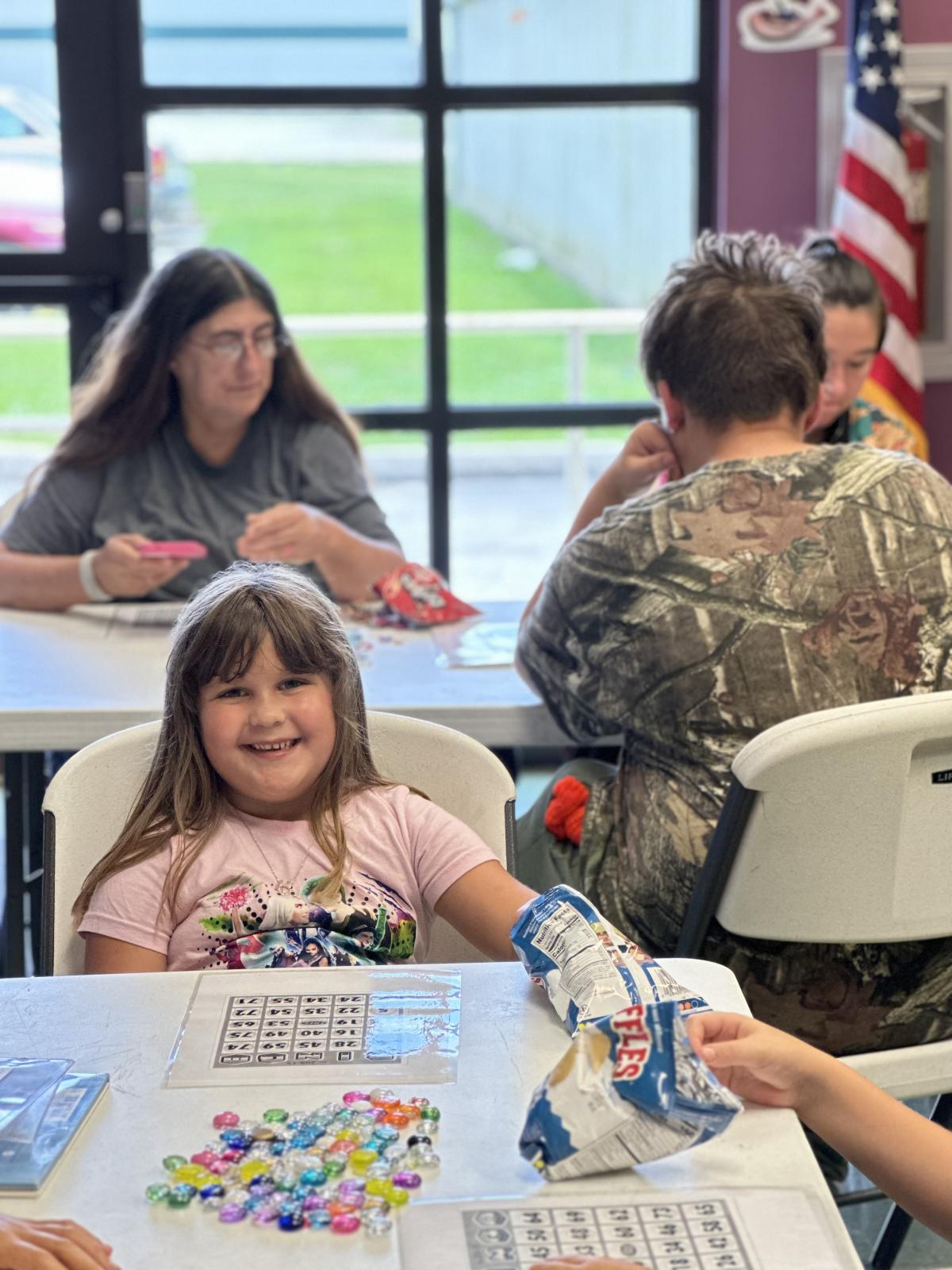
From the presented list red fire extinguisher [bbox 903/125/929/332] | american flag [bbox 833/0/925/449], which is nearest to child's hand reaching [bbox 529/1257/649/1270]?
american flag [bbox 833/0/925/449]

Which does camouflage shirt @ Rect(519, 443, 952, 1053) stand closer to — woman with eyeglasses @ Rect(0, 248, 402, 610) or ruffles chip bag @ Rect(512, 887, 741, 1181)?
ruffles chip bag @ Rect(512, 887, 741, 1181)

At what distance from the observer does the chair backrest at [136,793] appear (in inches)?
61.1

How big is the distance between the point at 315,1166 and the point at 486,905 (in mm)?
528

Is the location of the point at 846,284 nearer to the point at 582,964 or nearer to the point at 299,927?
the point at 299,927

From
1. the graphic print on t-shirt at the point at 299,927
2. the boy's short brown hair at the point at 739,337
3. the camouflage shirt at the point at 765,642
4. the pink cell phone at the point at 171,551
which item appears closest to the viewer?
the graphic print on t-shirt at the point at 299,927

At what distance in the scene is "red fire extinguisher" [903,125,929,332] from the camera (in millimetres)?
3857

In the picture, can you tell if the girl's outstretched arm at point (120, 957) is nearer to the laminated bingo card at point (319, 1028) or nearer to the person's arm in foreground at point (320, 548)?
the laminated bingo card at point (319, 1028)

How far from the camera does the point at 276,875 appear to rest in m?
1.54

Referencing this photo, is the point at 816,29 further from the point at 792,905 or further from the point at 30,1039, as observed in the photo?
the point at 30,1039

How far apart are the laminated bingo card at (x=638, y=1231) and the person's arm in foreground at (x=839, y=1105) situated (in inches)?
4.4

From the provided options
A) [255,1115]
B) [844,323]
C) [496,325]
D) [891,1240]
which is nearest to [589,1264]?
[255,1115]

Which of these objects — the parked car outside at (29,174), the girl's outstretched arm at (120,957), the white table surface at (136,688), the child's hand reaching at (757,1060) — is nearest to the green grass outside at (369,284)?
the parked car outside at (29,174)

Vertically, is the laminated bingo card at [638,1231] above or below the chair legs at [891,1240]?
above

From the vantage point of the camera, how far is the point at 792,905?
63.8 inches
